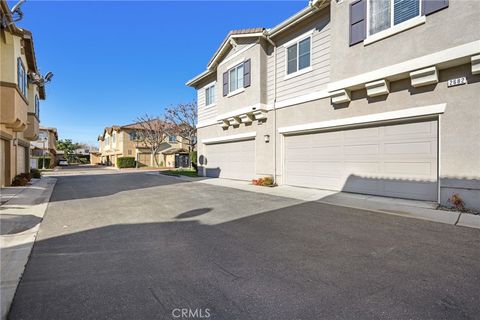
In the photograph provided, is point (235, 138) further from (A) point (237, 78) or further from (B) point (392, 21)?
(B) point (392, 21)

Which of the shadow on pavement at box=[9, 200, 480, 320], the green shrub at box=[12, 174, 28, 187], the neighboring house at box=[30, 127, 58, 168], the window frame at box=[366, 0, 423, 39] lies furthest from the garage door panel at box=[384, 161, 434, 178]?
the neighboring house at box=[30, 127, 58, 168]

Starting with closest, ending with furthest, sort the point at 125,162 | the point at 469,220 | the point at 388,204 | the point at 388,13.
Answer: the point at 469,220 → the point at 388,204 → the point at 388,13 → the point at 125,162

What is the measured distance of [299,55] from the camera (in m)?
11.0

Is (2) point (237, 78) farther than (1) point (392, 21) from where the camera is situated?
Yes

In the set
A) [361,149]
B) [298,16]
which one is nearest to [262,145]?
[361,149]

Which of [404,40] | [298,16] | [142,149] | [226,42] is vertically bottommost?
[142,149]

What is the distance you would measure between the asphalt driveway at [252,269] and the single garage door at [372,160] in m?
2.41

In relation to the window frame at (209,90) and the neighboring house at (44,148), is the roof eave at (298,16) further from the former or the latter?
the neighboring house at (44,148)

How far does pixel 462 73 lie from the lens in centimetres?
664

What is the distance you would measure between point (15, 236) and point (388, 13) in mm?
11087

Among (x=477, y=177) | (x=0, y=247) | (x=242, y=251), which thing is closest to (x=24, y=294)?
(x=0, y=247)

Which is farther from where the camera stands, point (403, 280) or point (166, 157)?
point (166, 157)

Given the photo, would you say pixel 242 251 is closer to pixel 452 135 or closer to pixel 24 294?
pixel 24 294

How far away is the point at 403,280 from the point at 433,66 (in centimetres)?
623
